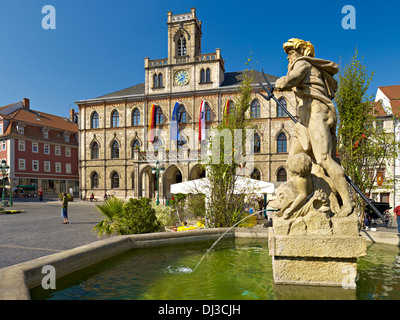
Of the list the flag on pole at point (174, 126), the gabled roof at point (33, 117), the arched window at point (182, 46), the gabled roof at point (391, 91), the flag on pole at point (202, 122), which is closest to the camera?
the gabled roof at point (391, 91)

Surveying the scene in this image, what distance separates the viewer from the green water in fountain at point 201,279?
10.4 feet

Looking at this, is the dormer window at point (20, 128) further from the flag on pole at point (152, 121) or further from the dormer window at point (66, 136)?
the flag on pole at point (152, 121)

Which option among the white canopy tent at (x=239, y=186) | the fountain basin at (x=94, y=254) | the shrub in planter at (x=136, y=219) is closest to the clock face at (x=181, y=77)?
the white canopy tent at (x=239, y=186)

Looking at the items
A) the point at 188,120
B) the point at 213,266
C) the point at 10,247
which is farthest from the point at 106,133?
the point at 213,266

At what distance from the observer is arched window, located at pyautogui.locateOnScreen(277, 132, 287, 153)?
30430mm

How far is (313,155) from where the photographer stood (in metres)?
3.96

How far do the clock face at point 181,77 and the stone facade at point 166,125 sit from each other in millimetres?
282

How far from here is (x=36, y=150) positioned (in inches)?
1570

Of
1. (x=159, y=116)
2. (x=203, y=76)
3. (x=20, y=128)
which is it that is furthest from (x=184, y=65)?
(x=20, y=128)

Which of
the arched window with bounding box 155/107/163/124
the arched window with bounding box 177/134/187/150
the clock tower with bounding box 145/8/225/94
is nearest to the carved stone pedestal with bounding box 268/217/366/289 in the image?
the arched window with bounding box 177/134/187/150

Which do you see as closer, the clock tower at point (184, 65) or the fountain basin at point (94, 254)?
the fountain basin at point (94, 254)

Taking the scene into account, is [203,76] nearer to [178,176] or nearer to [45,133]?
[178,176]

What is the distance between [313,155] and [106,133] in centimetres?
3528

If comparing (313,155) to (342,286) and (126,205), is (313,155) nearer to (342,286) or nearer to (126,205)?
(342,286)
